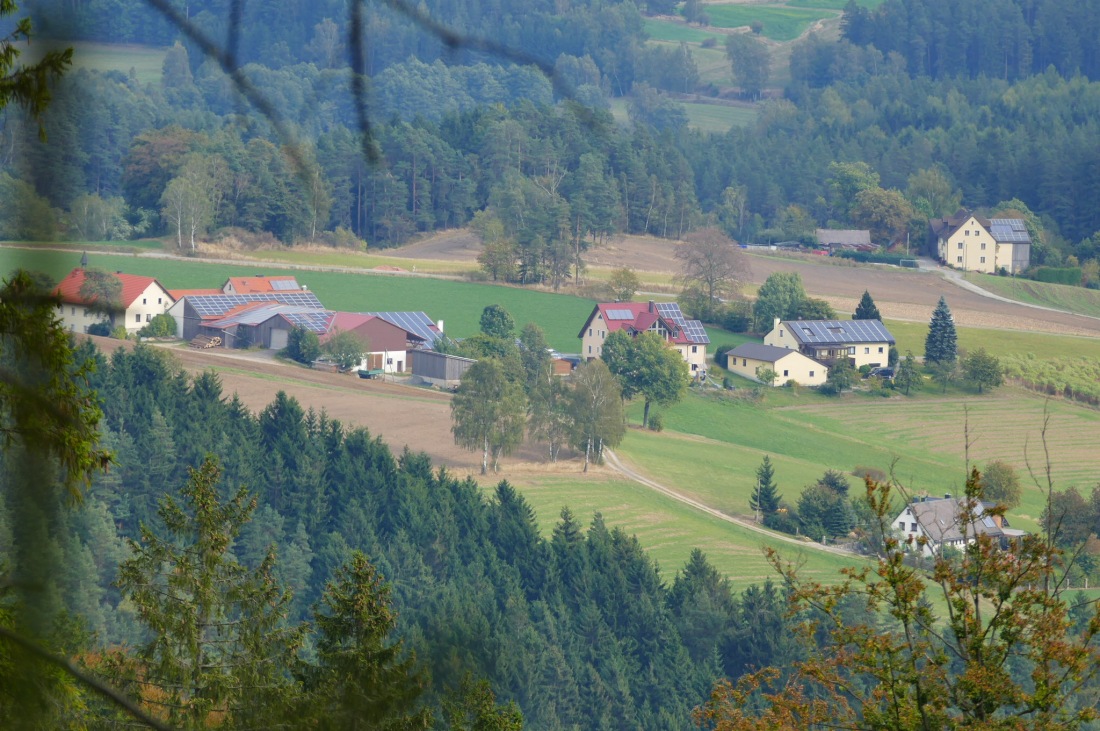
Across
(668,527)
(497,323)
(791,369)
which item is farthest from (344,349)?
(668,527)

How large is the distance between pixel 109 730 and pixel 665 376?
40.2 m

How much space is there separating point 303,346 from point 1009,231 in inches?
1491

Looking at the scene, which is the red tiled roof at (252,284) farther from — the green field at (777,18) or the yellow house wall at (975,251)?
the green field at (777,18)

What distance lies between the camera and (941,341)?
50875 mm

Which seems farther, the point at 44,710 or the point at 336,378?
the point at 336,378

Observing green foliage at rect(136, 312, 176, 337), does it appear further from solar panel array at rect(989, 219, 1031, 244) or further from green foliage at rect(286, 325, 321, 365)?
solar panel array at rect(989, 219, 1031, 244)

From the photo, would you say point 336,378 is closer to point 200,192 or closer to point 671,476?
point 671,476

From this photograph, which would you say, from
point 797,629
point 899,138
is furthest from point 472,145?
point 797,629

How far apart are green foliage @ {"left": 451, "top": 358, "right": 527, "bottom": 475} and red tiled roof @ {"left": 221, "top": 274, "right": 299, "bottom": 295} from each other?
1378 centimetres

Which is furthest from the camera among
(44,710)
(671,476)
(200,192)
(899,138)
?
(899,138)

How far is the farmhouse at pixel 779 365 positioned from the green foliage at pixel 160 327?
730 inches

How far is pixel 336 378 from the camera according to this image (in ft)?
148

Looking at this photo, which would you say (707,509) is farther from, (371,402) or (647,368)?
(371,402)

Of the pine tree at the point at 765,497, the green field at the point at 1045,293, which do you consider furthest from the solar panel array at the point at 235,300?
the green field at the point at 1045,293
